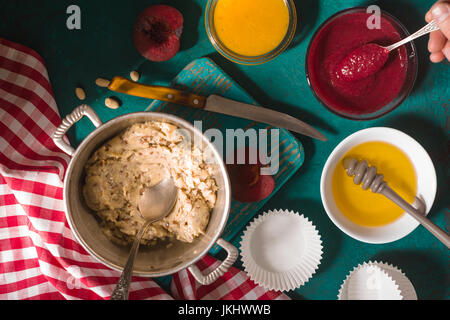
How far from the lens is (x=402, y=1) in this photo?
1592 mm

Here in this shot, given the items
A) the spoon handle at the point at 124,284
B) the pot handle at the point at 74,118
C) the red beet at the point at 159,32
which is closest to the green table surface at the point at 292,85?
the red beet at the point at 159,32

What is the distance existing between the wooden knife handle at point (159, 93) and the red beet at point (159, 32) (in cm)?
16

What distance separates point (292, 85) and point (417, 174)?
649 mm

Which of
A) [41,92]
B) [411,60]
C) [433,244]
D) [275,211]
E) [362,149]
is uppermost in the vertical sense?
[411,60]

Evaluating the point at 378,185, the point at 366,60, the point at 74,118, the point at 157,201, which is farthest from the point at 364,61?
the point at 74,118

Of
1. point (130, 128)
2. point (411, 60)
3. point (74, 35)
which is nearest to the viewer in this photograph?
point (130, 128)

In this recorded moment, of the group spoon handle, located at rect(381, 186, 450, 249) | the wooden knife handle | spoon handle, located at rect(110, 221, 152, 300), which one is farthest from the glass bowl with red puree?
spoon handle, located at rect(110, 221, 152, 300)

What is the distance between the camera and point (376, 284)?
1502 mm

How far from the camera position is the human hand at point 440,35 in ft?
4.37

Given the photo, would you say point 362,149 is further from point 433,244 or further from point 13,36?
point 13,36

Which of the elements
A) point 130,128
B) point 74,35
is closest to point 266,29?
point 130,128

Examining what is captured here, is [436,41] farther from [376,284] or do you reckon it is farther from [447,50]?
[376,284]

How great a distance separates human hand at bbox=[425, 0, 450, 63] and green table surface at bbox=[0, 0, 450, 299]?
0.22 ft

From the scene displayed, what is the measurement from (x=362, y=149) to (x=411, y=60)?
41cm
